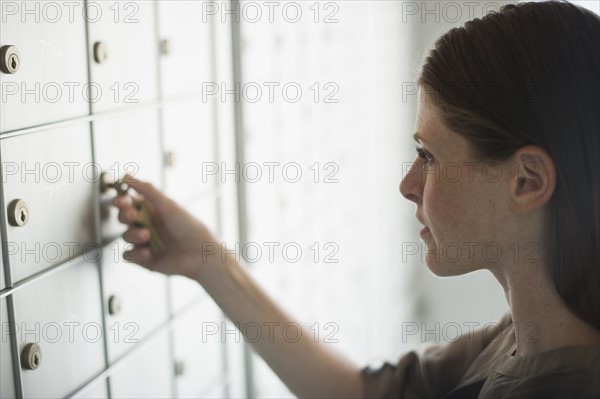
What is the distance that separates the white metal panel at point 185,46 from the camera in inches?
39.8

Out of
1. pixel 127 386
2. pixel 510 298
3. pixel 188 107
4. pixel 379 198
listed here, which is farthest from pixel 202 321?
pixel 379 198

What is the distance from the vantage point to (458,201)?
31.9 inches

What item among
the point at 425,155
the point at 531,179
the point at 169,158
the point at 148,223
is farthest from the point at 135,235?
the point at 531,179

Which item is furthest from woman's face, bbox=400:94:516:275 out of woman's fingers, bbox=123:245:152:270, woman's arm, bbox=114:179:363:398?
woman's fingers, bbox=123:245:152:270

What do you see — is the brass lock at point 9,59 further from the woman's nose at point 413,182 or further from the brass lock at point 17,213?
the woman's nose at point 413,182

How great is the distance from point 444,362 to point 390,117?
1.07 meters

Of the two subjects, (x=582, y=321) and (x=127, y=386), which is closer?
(x=582, y=321)

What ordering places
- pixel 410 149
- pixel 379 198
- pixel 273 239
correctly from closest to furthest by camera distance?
1. pixel 273 239
2. pixel 379 198
3. pixel 410 149

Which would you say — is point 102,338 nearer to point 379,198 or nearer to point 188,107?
point 188,107

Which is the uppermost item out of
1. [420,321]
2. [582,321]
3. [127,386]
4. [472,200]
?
[472,200]

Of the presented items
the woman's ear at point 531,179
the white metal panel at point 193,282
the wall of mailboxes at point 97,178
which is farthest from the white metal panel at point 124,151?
the woman's ear at point 531,179

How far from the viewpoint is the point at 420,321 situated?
7.18 feet

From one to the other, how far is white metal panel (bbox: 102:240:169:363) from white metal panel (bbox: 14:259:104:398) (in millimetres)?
21

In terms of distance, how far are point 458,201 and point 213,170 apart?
48 centimetres
